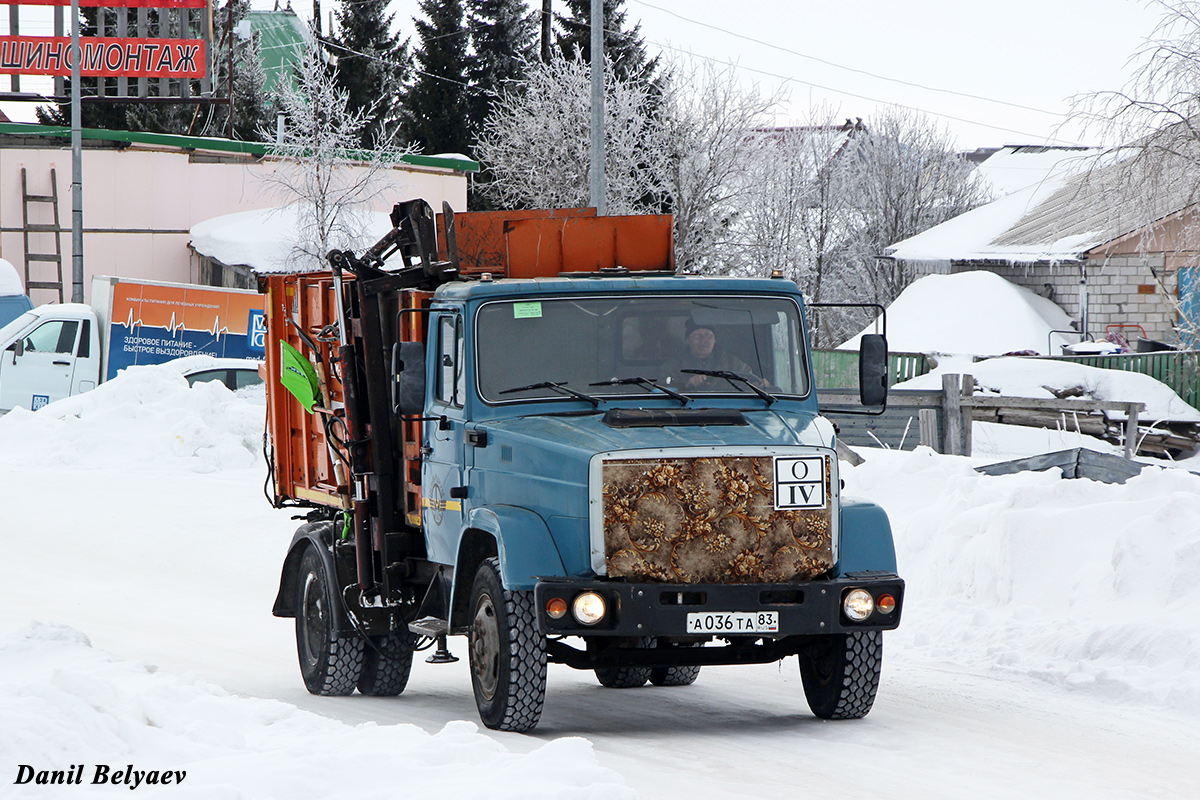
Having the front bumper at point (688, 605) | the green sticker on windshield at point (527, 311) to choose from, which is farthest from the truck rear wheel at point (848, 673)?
the green sticker on windshield at point (527, 311)

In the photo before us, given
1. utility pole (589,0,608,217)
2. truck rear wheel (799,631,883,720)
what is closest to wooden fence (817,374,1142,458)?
utility pole (589,0,608,217)

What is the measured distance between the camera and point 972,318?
34.4m

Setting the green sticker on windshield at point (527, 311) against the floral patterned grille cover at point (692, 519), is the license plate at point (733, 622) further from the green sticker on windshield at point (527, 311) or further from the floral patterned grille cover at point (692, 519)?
the green sticker on windshield at point (527, 311)

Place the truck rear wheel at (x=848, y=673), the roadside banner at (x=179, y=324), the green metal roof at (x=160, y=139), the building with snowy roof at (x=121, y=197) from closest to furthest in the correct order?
the truck rear wheel at (x=848, y=673) → the roadside banner at (x=179, y=324) → the building with snowy roof at (x=121, y=197) → the green metal roof at (x=160, y=139)

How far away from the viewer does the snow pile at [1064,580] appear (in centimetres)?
905

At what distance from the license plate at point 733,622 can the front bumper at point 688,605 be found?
0.02 meters

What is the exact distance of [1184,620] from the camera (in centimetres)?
932

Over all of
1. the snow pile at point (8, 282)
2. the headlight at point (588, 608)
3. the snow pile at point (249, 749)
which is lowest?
the snow pile at point (249, 749)

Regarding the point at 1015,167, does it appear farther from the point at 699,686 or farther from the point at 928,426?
the point at 699,686

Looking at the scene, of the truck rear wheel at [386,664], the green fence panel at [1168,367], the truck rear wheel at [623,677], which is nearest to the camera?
the truck rear wheel at [386,664]

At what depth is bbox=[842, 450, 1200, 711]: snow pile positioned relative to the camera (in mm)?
9055

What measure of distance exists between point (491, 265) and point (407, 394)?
133 cm

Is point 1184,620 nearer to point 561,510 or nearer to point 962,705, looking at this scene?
point 962,705

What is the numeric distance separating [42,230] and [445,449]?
31692 mm
